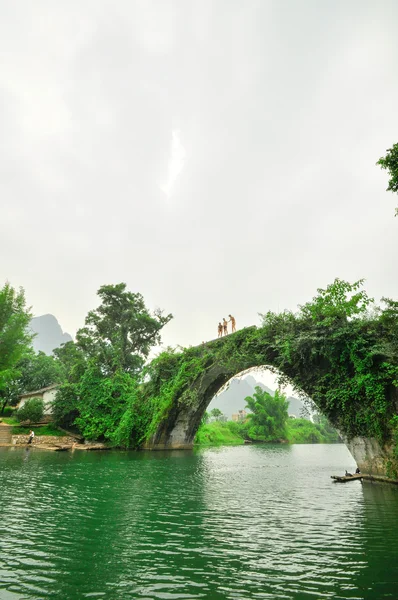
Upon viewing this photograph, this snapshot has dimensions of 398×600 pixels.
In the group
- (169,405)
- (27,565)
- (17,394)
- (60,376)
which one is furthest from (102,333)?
(27,565)

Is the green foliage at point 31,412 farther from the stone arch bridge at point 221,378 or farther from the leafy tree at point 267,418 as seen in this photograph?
the leafy tree at point 267,418

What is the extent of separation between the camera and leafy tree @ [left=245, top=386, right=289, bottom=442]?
66.4m

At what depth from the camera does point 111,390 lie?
32750 millimetres

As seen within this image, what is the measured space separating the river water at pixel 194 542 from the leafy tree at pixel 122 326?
31523 mm

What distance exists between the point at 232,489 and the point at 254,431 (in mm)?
57781

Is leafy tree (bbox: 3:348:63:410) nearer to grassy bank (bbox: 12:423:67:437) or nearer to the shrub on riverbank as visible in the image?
grassy bank (bbox: 12:423:67:437)

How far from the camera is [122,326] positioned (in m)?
43.5

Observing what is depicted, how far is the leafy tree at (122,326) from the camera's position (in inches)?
1727

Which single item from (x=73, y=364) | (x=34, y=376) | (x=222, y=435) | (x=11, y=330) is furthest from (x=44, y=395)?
(x=222, y=435)

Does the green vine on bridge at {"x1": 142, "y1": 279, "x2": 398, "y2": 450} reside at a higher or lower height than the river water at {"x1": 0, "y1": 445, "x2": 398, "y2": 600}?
higher

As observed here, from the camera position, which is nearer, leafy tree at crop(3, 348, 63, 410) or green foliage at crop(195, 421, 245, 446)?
leafy tree at crop(3, 348, 63, 410)

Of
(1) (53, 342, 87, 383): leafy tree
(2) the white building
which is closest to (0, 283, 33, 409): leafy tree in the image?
(1) (53, 342, 87, 383): leafy tree

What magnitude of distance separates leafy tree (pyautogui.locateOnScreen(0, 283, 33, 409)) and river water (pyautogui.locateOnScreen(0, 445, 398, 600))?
11.8m

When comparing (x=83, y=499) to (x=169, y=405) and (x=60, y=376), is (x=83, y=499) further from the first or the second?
(x=60, y=376)
